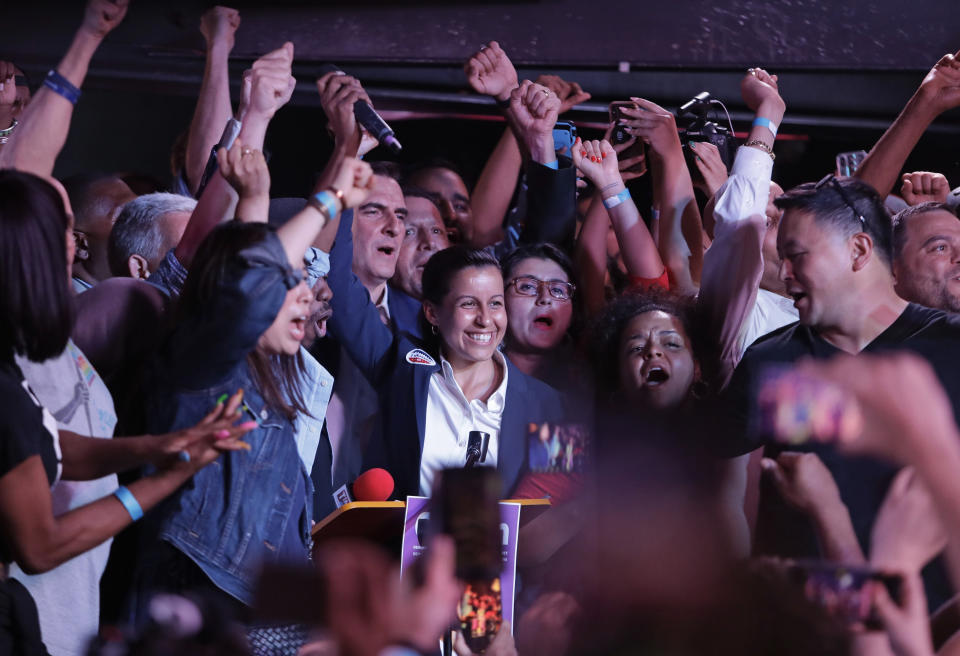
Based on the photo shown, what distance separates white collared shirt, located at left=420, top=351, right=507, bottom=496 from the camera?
2.88 metres

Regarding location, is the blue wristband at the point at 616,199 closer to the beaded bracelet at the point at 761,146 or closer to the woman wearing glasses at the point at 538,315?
the woman wearing glasses at the point at 538,315

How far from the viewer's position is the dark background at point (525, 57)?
179 inches

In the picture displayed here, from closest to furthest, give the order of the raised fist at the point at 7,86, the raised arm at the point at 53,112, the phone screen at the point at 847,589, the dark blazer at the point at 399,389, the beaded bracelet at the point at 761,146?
the phone screen at the point at 847,589 < the raised arm at the point at 53,112 < the dark blazer at the point at 399,389 < the beaded bracelet at the point at 761,146 < the raised fist at the point at 7,86

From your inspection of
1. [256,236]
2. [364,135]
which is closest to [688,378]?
[364,135]

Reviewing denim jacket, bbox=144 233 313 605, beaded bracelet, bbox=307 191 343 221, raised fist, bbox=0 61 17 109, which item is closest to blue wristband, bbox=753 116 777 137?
beaded bracelet, bbox=307 191 343 221

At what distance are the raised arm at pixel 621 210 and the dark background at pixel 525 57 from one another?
4.11 feet

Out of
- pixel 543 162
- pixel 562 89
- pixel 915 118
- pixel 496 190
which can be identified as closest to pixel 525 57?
pixel 562 89

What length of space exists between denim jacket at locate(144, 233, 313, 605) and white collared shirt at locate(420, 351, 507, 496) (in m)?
0.58

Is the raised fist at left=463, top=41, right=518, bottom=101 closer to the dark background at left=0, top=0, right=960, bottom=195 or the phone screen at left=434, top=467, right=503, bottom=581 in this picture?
the dark background at left=0, top=0, right=960, bottom=195

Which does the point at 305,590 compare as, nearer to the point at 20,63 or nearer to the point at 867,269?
the point at 867,269

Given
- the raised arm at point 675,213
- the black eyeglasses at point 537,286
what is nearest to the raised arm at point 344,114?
the black eyeglasses at point 537,286

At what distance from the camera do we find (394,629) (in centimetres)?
110

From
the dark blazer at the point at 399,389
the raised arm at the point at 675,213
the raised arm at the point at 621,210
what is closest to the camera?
the dark blazer at the point at 399,389

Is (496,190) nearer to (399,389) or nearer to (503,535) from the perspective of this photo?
(399,389)
